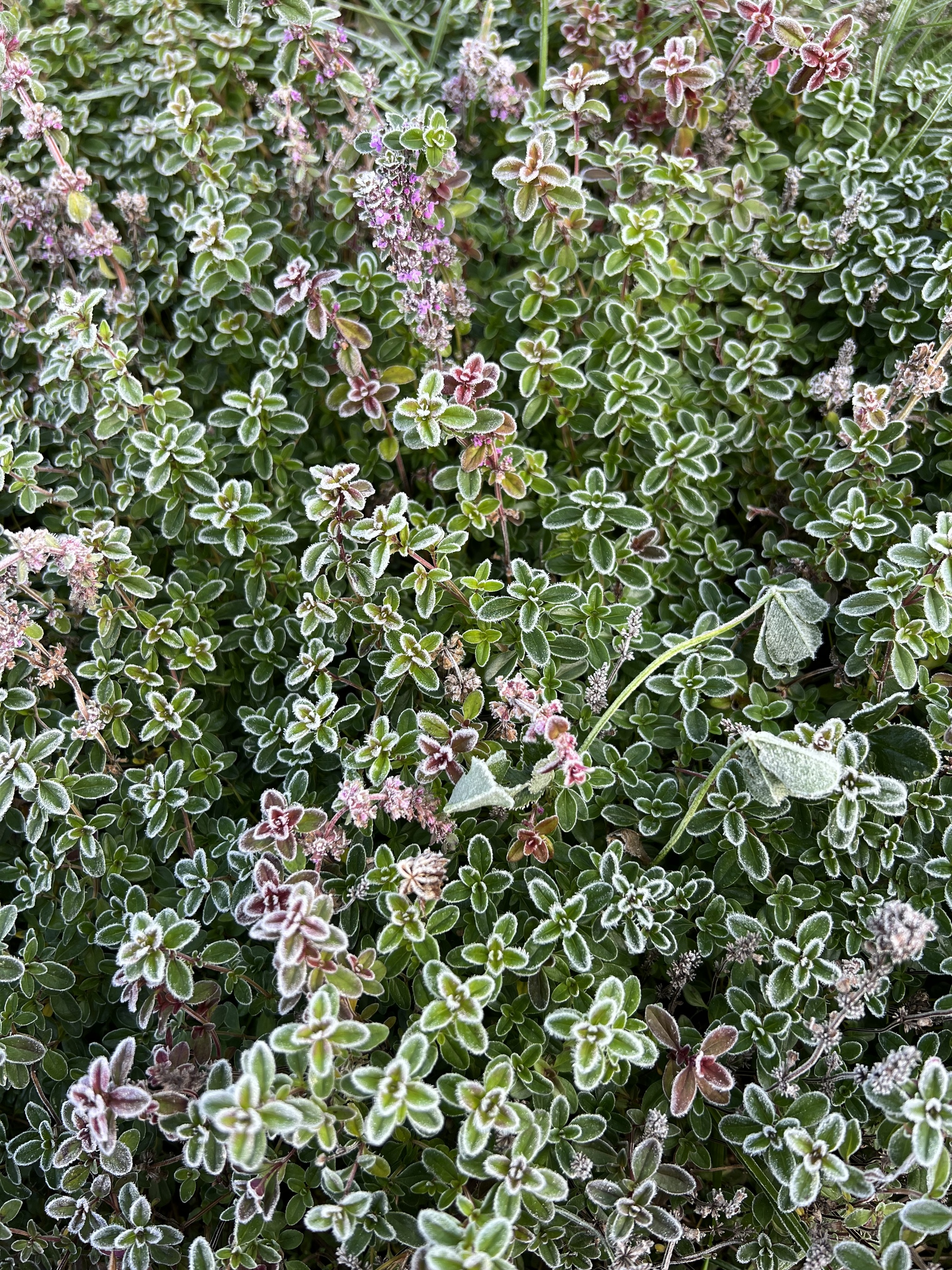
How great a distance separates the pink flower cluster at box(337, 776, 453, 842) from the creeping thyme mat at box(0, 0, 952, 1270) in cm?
1

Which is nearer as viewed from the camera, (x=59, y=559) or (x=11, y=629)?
(x=11, y=629)

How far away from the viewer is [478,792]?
199 centimetres

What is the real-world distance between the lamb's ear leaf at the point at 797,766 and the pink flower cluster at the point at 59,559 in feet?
5.26

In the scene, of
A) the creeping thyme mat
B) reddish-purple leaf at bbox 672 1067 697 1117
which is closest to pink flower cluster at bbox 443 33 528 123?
the creeping thyme mat

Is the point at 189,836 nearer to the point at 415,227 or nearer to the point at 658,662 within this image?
the point at 658,662

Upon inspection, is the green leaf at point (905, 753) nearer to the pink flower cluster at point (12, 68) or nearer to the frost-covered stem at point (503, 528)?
the frost-covered stem at point (503, 528)

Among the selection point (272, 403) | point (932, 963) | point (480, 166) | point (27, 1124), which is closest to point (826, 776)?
point (932, 963)

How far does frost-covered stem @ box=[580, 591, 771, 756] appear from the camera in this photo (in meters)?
2.20

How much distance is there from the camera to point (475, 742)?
2131 millimetres

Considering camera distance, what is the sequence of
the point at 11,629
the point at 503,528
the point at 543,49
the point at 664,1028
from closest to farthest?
1. the point at 664,1028
2. the point at 11,629
3. the point at 503,528
4. the point at 543,49

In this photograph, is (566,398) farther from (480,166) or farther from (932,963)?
(932,963)

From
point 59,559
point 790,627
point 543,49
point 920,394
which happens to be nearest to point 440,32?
point 543,49

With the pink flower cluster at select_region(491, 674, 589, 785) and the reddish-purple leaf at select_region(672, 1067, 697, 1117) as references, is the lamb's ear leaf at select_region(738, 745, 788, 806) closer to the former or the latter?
the pink flower cluster at select_region(491, 674, 589, 785)

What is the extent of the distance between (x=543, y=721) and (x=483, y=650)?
371 millimetres
